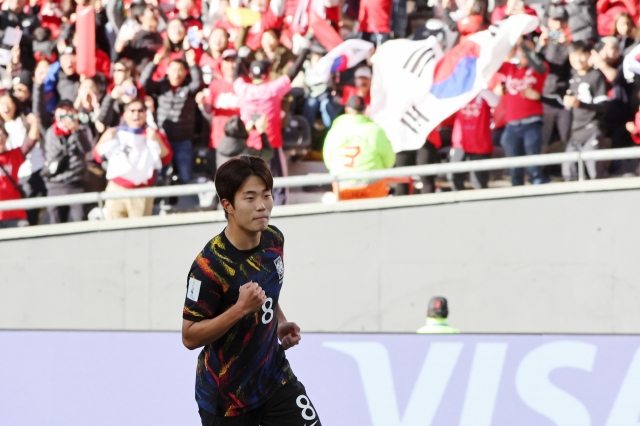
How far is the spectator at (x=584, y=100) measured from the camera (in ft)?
32.9

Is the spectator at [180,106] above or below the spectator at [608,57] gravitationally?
below

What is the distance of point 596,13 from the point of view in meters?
10.5

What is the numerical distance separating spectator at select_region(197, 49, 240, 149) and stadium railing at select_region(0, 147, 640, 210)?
586 millimetres

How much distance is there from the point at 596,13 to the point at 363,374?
5.74 metres

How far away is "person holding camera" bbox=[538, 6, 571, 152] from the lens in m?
10.4

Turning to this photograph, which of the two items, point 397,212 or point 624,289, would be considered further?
point 397,212

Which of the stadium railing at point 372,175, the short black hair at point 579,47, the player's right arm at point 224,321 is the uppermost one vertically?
the short black hair at point 579,47

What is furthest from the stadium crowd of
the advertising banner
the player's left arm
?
the player's left arm

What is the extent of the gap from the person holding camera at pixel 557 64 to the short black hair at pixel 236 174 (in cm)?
639

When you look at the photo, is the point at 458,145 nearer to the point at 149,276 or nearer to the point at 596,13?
the point at 596,13

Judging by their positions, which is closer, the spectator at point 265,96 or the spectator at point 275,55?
the spectator at point 265,96

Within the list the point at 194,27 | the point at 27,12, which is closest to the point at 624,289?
the point at 194,27

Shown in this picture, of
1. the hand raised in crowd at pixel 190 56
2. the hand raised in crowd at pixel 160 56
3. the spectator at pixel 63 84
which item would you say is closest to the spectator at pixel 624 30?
the hand raised in crowd at pixel 190 56

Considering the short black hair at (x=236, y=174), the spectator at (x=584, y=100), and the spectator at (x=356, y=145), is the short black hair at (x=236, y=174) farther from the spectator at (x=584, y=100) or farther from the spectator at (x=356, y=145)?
the spectator at (x=584, y=100)
